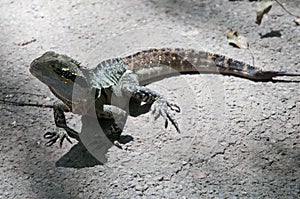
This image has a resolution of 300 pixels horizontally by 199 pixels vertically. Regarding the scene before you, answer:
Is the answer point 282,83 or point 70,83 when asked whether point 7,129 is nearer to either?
A: point 70,83

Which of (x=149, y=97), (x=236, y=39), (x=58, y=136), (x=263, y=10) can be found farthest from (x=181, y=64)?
(x=58, y=136)

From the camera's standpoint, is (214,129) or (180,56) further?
(180,56)

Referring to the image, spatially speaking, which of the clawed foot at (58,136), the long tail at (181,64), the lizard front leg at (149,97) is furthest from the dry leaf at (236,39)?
the clawed foot at (58,136)

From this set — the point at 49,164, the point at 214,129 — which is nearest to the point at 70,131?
the point at 49,164

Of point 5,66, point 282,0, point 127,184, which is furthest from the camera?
point 282,0

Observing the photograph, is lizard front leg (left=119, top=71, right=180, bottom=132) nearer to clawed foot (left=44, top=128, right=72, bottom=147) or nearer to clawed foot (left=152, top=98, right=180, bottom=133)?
clawed foot (left=152, top=98, right=180, bottom=133)

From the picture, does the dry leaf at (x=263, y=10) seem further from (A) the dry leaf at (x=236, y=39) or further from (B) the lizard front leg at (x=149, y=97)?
(B) the lizard front leg at (x=149, y=97)

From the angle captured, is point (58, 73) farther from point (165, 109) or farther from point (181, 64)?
point (181, 64)
